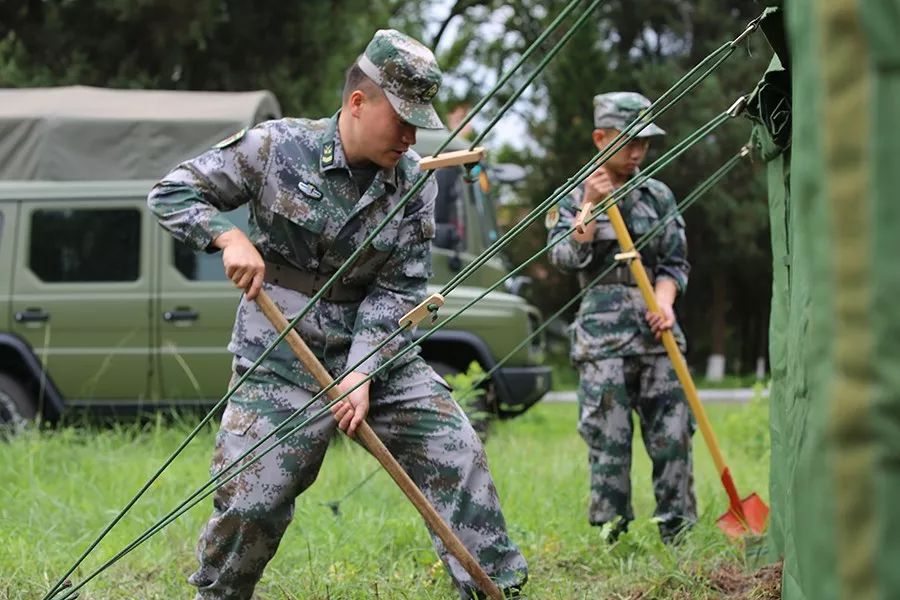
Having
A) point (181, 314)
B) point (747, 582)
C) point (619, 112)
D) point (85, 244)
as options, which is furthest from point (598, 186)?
point (85, 244)

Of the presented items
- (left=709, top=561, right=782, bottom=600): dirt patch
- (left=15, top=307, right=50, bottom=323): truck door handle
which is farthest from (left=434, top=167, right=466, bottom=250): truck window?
(left=709, top=561, right=782, bottom=600): dirt patch

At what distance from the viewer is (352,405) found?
3.27m

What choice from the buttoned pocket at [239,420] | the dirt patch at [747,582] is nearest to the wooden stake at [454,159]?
the buttoned pocket at [239,420]

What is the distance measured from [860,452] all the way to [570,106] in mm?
19228

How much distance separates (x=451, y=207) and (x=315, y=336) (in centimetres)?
555

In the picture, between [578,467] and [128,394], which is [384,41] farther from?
[128,394]

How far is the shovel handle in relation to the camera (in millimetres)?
3223

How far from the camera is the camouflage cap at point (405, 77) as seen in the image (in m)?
3.24

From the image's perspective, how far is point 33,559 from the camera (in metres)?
4.54

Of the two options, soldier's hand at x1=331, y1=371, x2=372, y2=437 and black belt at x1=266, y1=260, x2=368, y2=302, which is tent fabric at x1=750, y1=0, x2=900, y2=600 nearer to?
soldier's hand at x1=331, y1=371, x2=372, y2=437

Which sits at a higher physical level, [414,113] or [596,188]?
[414,113]

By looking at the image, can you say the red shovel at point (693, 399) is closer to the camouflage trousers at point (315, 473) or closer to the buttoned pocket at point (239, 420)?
the camouflage trousers at point (315, 473)

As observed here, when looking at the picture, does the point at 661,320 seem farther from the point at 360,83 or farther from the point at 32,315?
the point at 32,315

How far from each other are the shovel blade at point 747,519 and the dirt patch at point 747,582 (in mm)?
677
